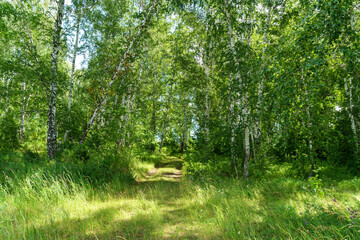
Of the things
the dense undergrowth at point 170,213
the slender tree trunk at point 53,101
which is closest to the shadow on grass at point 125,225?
the dense undergrowth at point 170,213

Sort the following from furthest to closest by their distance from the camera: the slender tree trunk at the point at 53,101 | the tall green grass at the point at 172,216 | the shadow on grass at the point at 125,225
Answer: the slender tree trunk at the point at 53,101
the shadow on grass at the point at 125,225
the tall green grass at the point at 172,216

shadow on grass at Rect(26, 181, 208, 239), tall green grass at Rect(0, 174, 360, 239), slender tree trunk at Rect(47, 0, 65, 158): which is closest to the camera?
tall green grass at Rect(0, 174, 360, 239)

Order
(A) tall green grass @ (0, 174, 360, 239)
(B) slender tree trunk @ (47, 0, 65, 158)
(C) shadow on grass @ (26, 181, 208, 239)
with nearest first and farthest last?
(A) tall green grass @ (0, 174, 360, 239) < (C) shadow on grass @ (26, 181, 208, 239) < (B) slender tree trunk @ (47, 0, 65, 158)

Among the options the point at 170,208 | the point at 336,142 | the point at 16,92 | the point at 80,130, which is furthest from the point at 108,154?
the point at 336,142

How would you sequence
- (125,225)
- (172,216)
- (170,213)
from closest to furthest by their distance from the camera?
(125,225)
(172,216)
(170,213)

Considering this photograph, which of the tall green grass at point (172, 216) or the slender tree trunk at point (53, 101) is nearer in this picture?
the tall green grass at point (172, 216)

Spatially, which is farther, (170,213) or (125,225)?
(170,213)

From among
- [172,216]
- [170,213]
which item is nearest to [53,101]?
[170,213]

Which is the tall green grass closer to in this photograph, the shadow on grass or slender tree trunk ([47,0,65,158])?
the shadow on grass

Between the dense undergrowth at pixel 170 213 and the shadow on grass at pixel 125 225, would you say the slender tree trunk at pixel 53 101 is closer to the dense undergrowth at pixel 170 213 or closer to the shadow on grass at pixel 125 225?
the dense undergrowth at pixel 170 213

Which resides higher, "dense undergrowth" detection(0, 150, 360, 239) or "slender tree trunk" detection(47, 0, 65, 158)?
"slender tree trunk" detection(47, 0, 65, 158)

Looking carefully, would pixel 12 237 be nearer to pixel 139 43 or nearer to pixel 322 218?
pixel 322 218

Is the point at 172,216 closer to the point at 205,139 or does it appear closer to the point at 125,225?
the point at 125,225

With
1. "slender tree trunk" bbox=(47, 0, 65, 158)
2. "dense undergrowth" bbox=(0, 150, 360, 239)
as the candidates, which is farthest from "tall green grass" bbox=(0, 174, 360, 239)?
"slender tree trunk" bbox=(47, 0, 65, 158)
